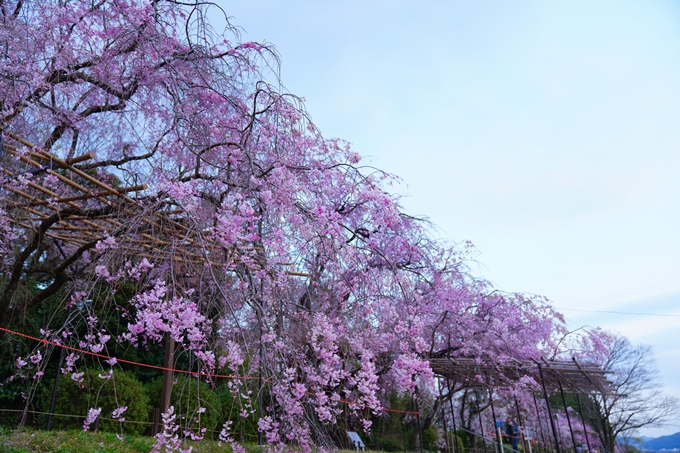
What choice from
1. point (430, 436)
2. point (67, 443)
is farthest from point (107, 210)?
point (430, 436)

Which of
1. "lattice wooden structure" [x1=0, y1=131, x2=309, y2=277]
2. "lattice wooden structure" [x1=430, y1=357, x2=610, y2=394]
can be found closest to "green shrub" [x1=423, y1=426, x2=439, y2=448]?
"lattice wooden structure" [x1=430, y1=357, x2=610, y2=394]

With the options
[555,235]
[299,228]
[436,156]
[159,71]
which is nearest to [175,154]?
[159,71]

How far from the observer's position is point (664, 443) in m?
15.1

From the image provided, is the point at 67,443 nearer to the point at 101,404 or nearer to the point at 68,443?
the point at 68,443

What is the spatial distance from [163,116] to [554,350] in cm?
891

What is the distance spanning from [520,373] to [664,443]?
1128cm

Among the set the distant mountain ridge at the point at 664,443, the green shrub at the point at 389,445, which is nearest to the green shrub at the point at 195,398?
the green shrub at the point at 389,445

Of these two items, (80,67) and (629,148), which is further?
(629,148)

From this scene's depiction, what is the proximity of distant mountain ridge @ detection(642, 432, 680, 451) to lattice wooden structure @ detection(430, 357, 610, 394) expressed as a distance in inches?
353

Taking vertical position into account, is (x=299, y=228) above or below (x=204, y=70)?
below

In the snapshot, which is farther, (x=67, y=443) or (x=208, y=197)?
(x=67, y=443)

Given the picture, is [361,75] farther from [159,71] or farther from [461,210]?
[461,210]

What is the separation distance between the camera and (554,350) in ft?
31.6

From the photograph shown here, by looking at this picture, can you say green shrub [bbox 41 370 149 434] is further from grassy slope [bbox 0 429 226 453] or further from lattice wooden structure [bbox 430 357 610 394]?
lattice wooden structure [bbox 430 357 610 394]
